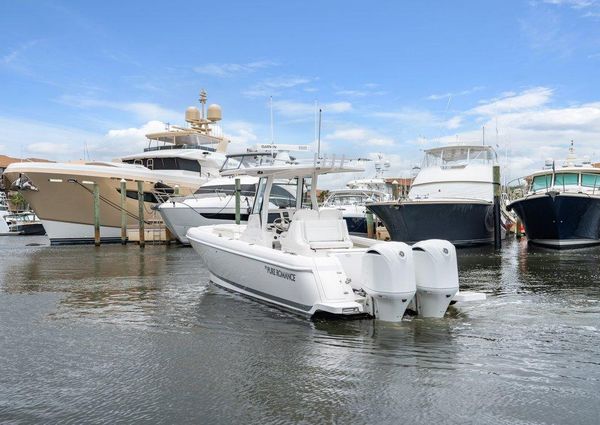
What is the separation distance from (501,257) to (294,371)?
44.4 feet

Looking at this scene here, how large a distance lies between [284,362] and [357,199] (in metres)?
26.9

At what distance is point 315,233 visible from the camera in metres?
8.52

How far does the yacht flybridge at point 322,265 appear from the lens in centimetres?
679

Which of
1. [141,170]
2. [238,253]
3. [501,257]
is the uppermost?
[141,170]

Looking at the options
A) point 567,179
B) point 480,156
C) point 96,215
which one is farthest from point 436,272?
point 96,215

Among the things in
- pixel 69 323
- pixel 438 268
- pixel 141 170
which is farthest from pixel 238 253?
pixel 141 170

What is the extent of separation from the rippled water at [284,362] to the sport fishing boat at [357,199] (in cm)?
1505

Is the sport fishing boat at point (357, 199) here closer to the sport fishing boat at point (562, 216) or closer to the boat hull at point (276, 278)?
the sport fishing boat at point (562, 216)

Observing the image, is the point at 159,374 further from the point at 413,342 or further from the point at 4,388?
the point at 413,342

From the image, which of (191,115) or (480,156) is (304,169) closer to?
(480,156)

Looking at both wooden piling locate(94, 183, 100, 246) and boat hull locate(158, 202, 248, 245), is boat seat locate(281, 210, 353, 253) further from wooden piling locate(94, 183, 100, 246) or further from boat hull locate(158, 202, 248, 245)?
wooden piling locate(94, 183, 100, 246)

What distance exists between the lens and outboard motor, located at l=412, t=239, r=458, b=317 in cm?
695

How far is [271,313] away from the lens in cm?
810

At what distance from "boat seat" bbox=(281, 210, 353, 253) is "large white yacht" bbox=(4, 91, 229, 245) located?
679 inches
